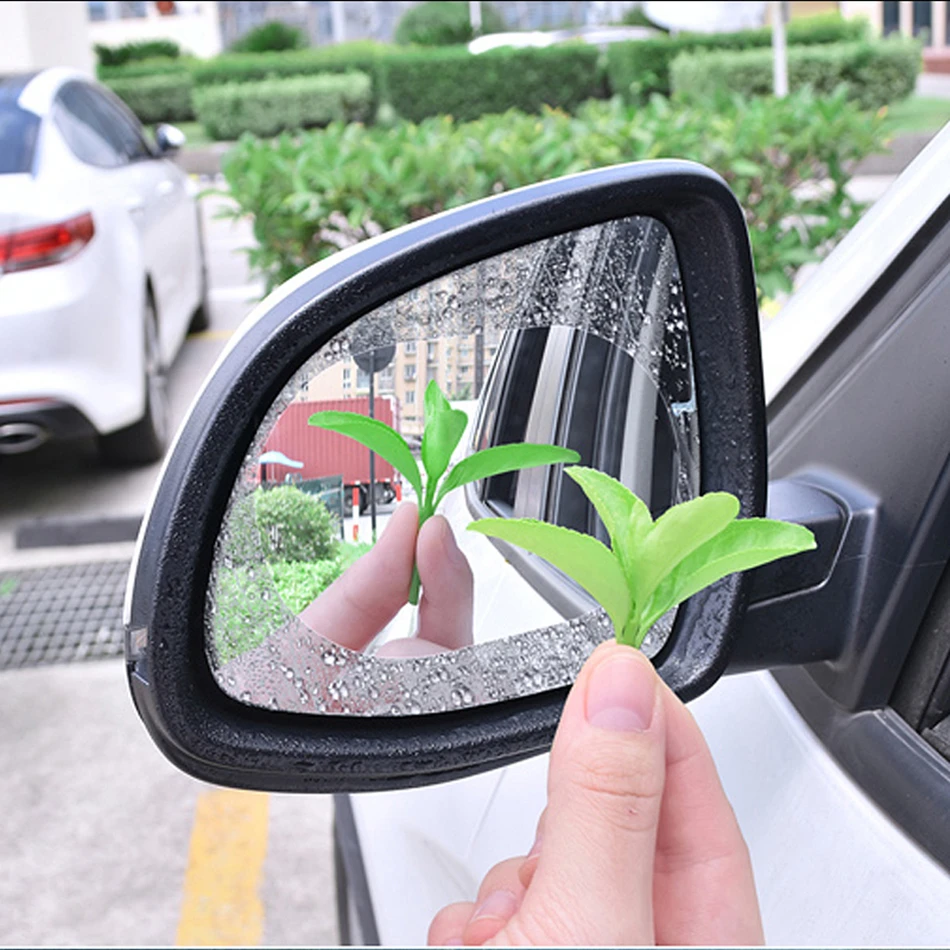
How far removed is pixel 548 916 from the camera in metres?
0.55

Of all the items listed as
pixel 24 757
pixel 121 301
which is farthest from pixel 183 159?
pixel 24 757

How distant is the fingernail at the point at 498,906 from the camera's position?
62 centimetres

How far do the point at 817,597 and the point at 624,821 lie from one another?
13.9 inches

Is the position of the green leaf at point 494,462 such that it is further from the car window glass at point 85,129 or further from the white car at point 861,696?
the car window glass at point 85,129

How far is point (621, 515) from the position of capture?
546 mm

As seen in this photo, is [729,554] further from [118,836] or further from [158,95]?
[158,95]

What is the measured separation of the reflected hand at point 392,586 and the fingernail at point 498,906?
0.18 meters

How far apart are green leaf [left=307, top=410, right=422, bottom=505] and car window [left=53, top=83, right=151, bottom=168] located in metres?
4.02

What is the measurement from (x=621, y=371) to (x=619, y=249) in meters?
0.10

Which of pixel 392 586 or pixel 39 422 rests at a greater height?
pixel 392 586

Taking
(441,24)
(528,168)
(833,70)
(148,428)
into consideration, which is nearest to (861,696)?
(528,168)

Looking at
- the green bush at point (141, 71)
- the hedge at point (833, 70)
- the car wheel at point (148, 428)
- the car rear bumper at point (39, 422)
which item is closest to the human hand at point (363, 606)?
the car rear bumper at point (39, 422)

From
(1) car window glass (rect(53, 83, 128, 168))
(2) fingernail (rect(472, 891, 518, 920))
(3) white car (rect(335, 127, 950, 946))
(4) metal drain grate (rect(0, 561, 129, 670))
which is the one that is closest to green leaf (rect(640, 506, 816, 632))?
(2) fingernail (rect(472, 891, 518, 920))

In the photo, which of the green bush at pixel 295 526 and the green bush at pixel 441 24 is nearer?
the green bush at pixel 295 526
